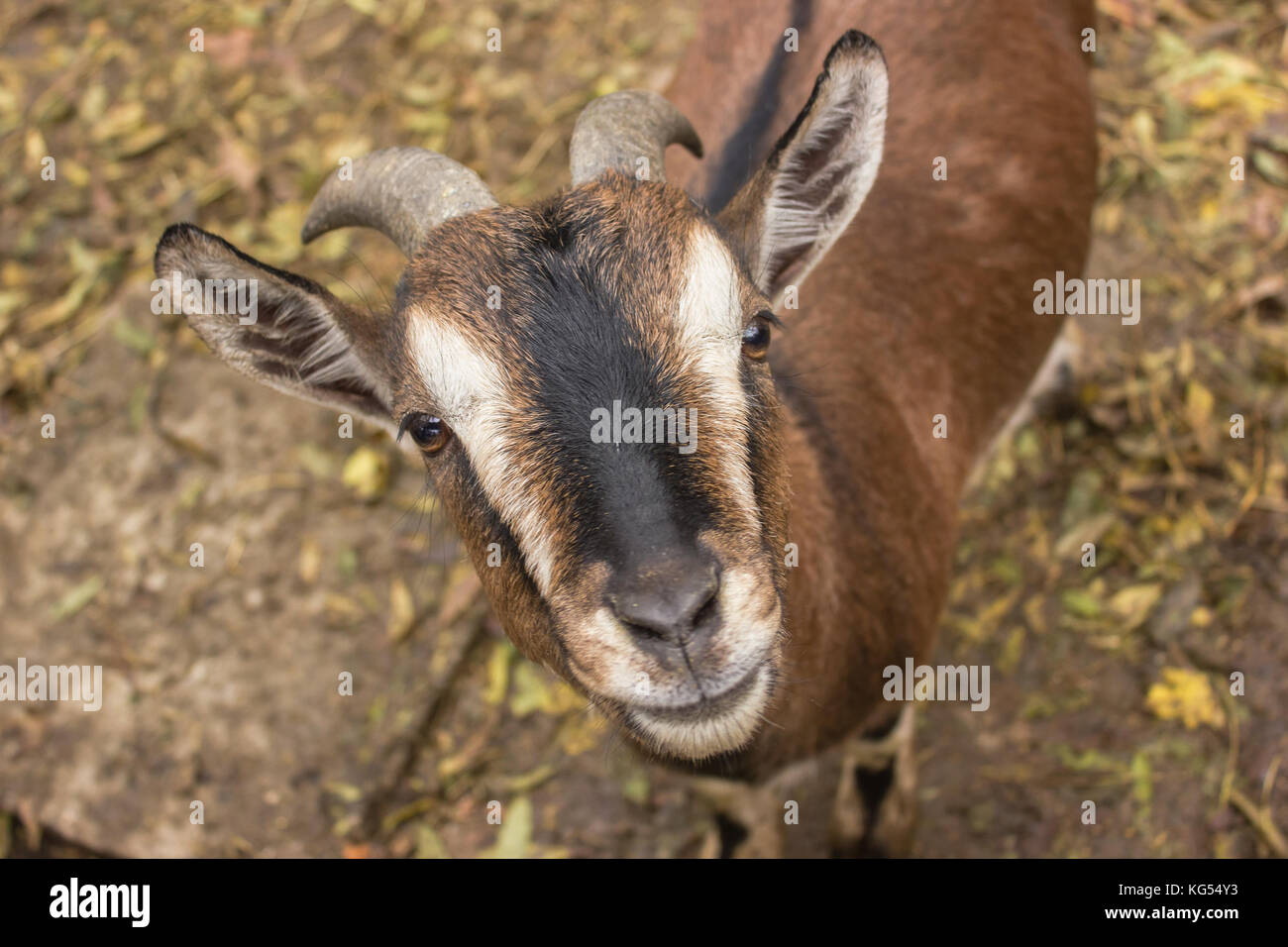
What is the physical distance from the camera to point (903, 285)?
4395 millimetres

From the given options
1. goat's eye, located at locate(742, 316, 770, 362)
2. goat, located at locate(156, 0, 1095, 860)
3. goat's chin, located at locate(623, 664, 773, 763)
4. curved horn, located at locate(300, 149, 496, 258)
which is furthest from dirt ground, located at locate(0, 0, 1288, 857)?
curved horn, located at locate(300, 149, 496, 258)

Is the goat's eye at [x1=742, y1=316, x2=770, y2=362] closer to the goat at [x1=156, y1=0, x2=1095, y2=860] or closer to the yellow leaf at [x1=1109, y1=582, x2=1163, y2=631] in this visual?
the goat at [x1=156, y1=0, x2=1095, y2=860]

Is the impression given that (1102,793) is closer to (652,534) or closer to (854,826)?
(854,826)

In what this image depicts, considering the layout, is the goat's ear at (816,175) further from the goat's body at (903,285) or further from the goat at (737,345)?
Answer: the goat's body at (903,285)

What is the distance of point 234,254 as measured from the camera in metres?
2.99

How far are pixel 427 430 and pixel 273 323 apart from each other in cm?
75

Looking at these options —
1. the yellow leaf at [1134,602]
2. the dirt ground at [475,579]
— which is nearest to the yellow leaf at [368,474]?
the dirt ground at [475,579]

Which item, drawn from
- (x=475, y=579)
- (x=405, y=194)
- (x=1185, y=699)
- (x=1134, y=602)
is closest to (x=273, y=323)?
(x=405, y=194)

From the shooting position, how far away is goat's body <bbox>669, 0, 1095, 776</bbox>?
12.9ft

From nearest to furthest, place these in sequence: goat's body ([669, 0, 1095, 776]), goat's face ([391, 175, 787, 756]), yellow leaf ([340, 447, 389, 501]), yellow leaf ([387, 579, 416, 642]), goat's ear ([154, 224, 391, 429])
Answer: goat's face ([391, 175, 787, 756]) → goat's ear ([154, 224, 391, 429]) → goat's body ([669, 0, 1095, 776]) → yellow leaf ([387, 579, 416, 642]) → yellow leaf ([340, 447, 389, 501])

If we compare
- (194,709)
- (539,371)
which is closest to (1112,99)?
(539,371)

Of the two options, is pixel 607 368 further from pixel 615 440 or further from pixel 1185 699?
pixel 1185 699

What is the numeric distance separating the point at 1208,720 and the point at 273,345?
4716 mm

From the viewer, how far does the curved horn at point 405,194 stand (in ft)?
10.9
